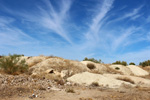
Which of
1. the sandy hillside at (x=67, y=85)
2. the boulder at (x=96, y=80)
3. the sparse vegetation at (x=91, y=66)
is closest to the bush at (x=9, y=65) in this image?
the sandy hillside at (x=67, y=85)

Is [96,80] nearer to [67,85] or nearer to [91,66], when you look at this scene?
[67,85]

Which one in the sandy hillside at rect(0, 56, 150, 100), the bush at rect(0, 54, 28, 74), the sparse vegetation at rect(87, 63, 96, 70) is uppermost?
the sparse vegetation at rect(87, 63, 96, 70)

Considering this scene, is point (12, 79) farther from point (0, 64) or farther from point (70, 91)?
point (0, 64)

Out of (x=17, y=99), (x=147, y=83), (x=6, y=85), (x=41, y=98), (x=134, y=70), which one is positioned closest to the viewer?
(x=17, y=99)

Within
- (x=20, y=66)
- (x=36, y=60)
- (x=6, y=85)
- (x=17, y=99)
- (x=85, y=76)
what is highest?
(x=36, y=60)

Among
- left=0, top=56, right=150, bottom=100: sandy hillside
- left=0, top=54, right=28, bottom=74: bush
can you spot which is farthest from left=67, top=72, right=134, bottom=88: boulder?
left=0, top=54, right=28, bottom=74: bush

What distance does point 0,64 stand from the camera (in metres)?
11.6

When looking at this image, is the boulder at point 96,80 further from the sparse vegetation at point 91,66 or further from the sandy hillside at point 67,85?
the sparse vegetation at point 91,66

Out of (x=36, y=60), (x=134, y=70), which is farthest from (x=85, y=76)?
(x=134, y=70)

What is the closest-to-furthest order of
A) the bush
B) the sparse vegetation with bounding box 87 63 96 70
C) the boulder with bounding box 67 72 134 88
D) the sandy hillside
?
the sandy hillside, the boulder with bounding box 67 72 134 88, the bush, the sparse vegetation with bounding box 87 63 96 70

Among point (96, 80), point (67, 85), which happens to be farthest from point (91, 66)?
point (67, 85)

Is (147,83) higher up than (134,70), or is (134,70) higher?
(134,70)

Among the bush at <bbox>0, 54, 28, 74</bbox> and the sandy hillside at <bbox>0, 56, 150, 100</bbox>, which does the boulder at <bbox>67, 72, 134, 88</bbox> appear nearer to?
the sandy hillside at <bbox>0, 56, 150, 100</bbox>

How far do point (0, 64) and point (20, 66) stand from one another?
148cm
